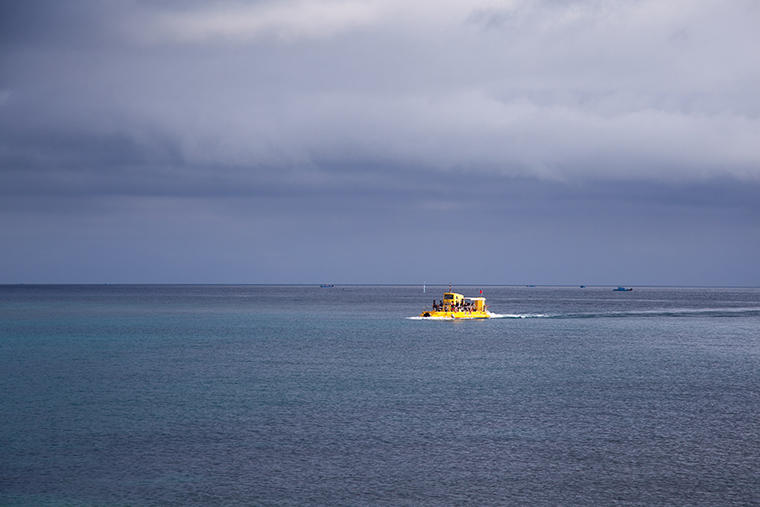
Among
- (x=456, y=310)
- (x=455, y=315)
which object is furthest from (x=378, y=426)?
(x=456, y=310)

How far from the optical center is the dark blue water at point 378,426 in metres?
28.5

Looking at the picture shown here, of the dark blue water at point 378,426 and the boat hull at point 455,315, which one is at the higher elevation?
the boat hull at point 455,315

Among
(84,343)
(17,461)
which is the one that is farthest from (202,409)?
(84,343)

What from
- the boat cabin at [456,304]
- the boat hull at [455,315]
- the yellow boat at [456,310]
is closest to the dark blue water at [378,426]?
the boat hull at [455,315]

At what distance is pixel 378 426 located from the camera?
39.3 metres

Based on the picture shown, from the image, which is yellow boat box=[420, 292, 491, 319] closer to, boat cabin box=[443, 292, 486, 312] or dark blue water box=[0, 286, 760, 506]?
boat cabin box=[443, 292, 486, 312]

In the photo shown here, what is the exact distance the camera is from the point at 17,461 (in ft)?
105

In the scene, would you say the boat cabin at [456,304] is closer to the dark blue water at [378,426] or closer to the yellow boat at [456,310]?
the yellow boat at [456,310]

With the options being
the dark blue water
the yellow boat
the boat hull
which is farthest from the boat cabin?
the dark blue water

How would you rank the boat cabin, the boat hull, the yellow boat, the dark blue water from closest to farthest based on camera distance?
the dark blue water → the boat hull → the yellow boat → the boat cabin

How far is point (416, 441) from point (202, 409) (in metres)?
16.0

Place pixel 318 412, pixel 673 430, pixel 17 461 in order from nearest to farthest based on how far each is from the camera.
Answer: pixel 17 461
pixel 673 430
pixel 318 412

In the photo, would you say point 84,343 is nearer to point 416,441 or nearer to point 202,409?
point 202,409

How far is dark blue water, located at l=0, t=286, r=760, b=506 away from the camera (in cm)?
2850
